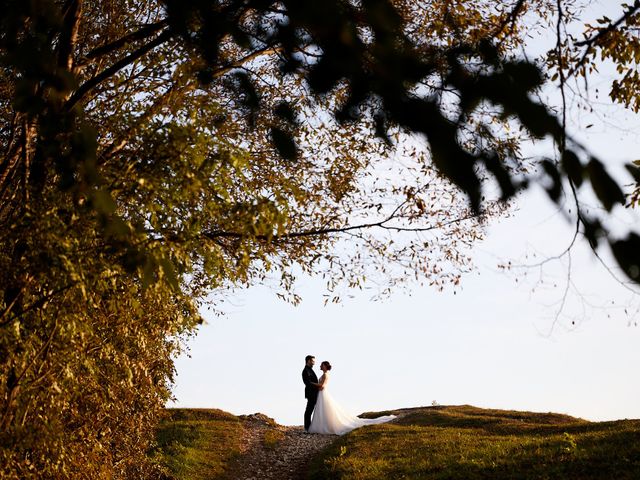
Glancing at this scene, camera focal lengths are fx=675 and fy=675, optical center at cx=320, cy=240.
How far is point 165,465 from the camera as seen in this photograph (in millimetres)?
18219

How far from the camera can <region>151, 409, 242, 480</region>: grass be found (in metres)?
18.3

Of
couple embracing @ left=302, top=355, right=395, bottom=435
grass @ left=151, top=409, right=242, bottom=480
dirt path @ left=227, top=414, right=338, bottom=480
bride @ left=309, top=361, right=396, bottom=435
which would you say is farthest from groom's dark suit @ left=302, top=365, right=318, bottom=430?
grass @ left=151, top=409, right=242, bottom=480

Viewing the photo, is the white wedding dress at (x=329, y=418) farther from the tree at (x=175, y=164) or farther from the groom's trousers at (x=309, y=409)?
the tree at (x=175, y=164)

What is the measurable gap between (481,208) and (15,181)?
11.5 metres

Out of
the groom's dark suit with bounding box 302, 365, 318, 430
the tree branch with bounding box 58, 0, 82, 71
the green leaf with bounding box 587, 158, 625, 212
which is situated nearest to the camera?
the green leaf with bounding box 587, 158, 625, 212

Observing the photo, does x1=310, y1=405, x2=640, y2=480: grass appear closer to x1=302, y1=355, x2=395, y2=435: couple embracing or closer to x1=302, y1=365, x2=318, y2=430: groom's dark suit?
x1=302, y1=355, x2=395, y2=435: couple embracing

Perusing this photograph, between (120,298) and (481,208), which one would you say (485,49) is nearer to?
(481,208)

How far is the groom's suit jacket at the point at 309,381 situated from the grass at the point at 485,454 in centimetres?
444

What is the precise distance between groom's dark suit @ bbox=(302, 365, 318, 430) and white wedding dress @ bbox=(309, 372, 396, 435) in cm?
36

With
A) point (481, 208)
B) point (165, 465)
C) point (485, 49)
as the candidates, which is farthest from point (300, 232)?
point (481, 208)

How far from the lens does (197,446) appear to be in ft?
70.1

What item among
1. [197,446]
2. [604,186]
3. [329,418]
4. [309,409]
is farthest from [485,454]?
[604,186]

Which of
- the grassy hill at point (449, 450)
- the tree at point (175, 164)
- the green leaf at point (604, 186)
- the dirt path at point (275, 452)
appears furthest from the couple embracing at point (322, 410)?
the green leaf at point (604, 186)

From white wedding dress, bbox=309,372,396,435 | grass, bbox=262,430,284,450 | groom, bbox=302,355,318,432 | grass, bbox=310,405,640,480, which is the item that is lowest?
grass, bbox=310,405,640,480
